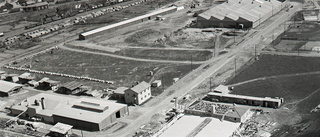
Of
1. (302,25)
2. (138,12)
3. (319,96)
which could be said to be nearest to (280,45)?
(302,25)

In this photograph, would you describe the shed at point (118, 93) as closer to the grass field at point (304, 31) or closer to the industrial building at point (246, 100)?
the industrial building at point (246, 100)

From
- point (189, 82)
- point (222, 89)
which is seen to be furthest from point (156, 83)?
point (222, 89)

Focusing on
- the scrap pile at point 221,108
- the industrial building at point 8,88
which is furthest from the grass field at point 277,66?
the industrial building at point 8,88

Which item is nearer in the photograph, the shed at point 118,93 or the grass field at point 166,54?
the shed at point 118,93

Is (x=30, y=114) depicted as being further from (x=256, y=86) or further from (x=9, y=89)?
(x=256, y=86)

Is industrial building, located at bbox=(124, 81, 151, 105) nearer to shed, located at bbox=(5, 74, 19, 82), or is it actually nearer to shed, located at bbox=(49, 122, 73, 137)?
shed, located at bbox=(49, 122, 73, 137)

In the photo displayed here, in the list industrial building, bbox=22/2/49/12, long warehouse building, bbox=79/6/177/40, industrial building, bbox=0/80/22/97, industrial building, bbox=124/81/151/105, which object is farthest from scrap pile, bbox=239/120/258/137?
industrial building, bbox=22/2/49/12
